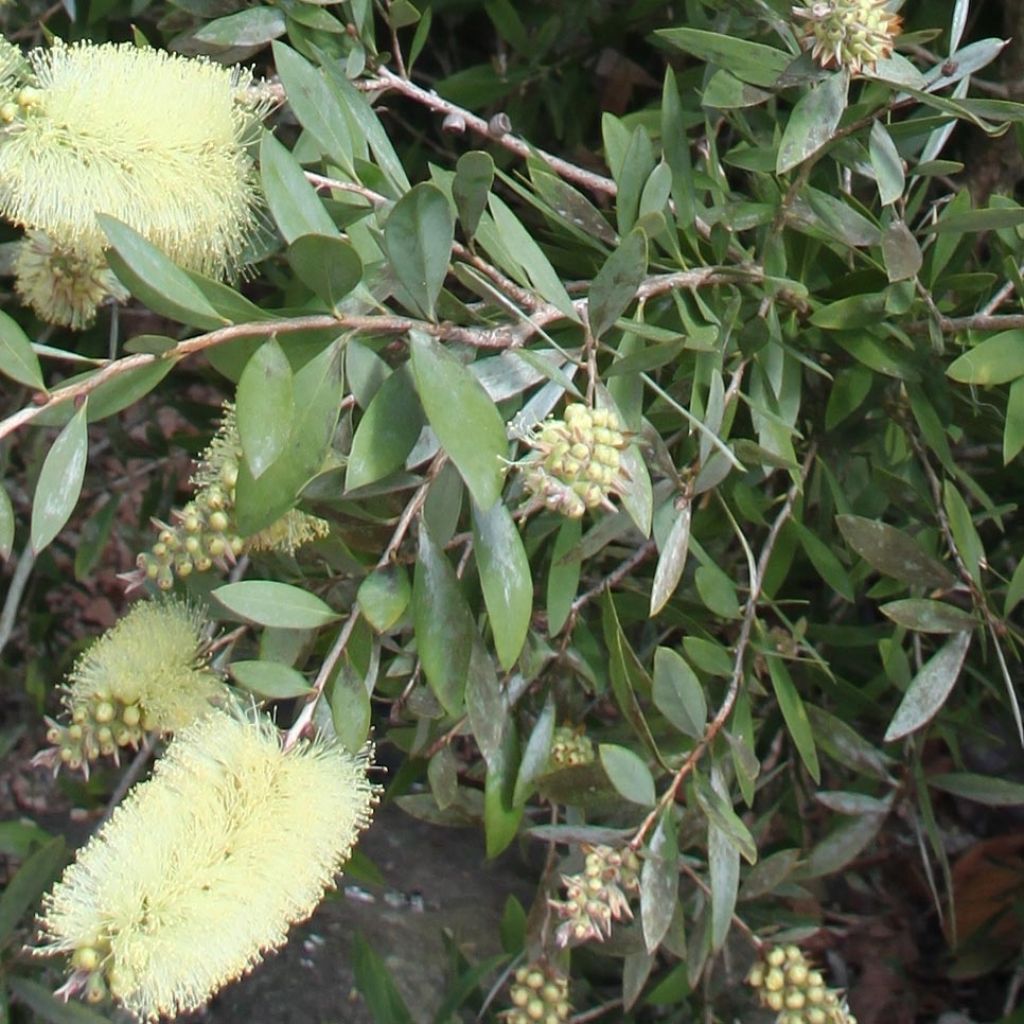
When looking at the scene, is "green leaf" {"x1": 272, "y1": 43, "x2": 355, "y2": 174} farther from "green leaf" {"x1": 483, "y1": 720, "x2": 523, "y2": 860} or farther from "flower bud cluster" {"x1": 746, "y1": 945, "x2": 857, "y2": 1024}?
"flower bud cluster" {"x1": 746, "y1": 945, "x2": 857, "y2": 1024}

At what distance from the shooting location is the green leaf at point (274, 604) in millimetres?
784

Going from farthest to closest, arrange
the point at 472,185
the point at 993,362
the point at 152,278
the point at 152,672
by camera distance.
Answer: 1. the point at 993,362
2. the point at 152,672
3. the point at 472,185
4. the point at 152,278

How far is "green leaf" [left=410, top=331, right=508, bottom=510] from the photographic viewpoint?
26.7 inches

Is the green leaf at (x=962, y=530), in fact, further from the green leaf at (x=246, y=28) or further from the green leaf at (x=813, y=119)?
the green leaf at (x=246, y=28)

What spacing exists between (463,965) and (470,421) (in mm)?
968

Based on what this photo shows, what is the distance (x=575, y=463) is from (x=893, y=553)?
1.51ft

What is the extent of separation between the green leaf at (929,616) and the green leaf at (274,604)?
0.48 meters

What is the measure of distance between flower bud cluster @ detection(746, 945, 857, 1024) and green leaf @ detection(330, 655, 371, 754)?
0.45 metres

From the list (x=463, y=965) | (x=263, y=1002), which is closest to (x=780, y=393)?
(x=463, y=965)

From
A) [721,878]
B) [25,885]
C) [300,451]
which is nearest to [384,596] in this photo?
[300,451]

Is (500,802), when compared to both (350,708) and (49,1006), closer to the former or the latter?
(350,708)

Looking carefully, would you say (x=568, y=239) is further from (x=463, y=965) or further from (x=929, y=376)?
(x=463, y=965)

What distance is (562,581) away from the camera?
0.92 metres

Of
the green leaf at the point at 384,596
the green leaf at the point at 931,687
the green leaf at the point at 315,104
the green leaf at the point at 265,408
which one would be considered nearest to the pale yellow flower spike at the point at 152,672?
the green leaf at the point at 384,596
